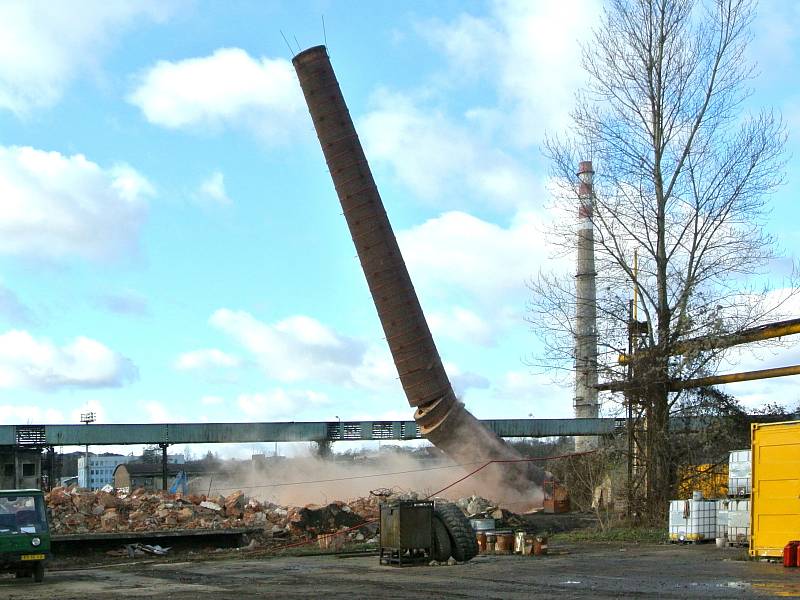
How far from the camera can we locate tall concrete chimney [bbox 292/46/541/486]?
28719 millimetres

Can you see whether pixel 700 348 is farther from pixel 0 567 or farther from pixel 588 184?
pixel 0 567

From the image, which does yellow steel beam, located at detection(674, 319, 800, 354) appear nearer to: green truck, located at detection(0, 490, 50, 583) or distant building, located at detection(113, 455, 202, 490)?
green truck, located at detection(0, 490, 50, 583)

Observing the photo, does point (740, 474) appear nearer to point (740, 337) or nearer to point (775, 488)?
point (775, 488)

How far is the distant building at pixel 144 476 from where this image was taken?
152 ft

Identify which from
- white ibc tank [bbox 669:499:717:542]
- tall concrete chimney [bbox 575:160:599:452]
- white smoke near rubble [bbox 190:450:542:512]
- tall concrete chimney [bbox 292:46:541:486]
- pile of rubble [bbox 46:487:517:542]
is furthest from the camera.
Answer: white smoke near rubble [bbox 190:450:542:512]

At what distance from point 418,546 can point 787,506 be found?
6392 mm

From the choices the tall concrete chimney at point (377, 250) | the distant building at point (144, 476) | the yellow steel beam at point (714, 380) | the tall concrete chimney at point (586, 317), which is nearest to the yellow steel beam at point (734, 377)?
the yellow steel beam at point (714, 380)

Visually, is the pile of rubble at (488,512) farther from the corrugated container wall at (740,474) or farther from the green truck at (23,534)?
the green truck at (23,534)

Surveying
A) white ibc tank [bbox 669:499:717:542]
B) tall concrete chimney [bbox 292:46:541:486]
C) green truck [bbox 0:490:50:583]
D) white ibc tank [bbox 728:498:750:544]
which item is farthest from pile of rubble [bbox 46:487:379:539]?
white ibc tank [bbox 728:498:750:544]

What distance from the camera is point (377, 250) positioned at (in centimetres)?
2864

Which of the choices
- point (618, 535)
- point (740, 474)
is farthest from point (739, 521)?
point (618, 535)

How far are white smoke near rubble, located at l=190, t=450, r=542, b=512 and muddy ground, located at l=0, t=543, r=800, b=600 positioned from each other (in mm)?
11112

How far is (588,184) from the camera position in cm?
2605

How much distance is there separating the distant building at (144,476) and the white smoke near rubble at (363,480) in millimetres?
4192
